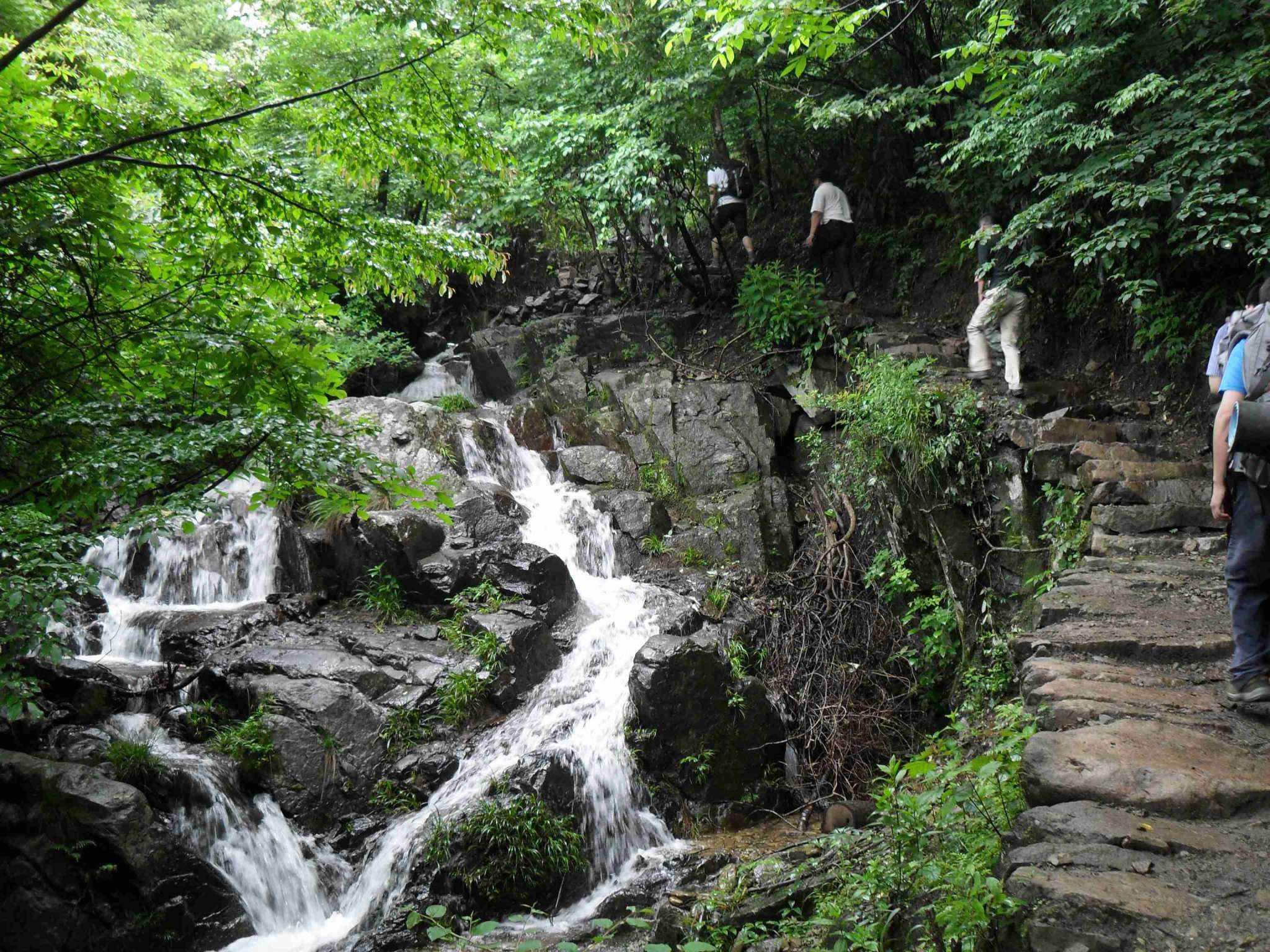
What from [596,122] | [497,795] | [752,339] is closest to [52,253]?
[497,795]

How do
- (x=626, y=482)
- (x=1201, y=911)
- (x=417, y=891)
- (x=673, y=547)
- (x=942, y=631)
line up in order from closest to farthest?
(x=1201, y=911), (x=417, y=891), (x=942, y=631), (x=673, y=547), (x=626, y=482)

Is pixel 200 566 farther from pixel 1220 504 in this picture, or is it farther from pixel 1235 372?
pixel 1235 372

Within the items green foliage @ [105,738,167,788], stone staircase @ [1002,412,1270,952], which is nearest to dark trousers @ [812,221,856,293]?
stone staircase @ [1002,412,1270,952]

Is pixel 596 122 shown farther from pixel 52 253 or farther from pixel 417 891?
pixel 417 891

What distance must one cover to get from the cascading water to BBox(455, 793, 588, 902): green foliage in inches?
10.3

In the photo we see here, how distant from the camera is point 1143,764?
2867 mm

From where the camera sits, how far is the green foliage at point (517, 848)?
17.9 feet

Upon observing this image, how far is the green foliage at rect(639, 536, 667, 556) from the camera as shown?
9562mm

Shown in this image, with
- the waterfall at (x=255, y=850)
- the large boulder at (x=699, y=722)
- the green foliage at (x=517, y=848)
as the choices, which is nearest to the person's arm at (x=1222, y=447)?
the large boulder at (x=699, y=722)

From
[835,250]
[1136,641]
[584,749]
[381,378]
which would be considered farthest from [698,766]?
[381,378]

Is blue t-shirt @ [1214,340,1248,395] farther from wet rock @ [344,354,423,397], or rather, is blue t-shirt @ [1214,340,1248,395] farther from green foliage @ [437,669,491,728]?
wet rock @ [344,354,423,397]

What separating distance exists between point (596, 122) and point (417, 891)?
9.99 metres

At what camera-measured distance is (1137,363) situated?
782cm

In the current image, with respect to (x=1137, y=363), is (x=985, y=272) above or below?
above
